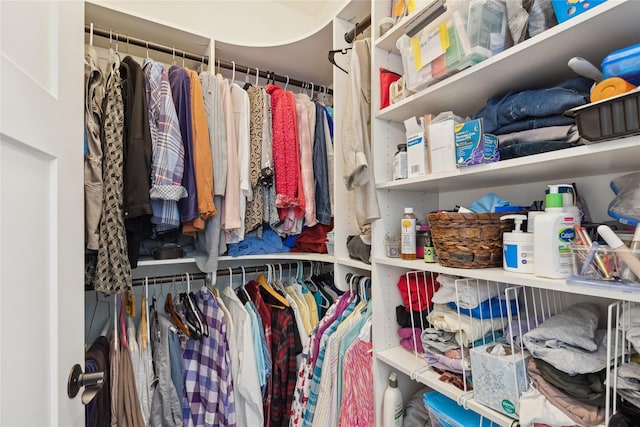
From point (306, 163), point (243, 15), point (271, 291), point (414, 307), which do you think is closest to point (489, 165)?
point (414, 307)

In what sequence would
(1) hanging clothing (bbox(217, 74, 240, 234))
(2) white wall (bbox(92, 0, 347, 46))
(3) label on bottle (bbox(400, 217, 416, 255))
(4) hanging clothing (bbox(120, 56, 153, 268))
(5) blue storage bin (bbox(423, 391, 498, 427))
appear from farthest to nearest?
(2) white wall (bbox(92, 0, 347, 46))
(1) hanging clothing (bbox(217, 74, 240, 234))
(4) hanging clothing (bbox(120, 56, 153, 268))
(3) label on bottle (bbox(400, 217, 416, 255))
(5) blue storage bin (bbox(423, 391, 498, 427))

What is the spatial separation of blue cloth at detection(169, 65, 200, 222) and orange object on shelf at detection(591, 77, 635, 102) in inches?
47.5

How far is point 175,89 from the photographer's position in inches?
50.1

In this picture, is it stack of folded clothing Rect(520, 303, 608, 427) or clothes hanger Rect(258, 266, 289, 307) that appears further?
clothes hanger Rect(258, 266, 289, 307)

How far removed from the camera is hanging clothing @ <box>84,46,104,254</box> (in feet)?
3.32

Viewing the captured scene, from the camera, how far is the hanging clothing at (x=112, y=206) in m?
1.04

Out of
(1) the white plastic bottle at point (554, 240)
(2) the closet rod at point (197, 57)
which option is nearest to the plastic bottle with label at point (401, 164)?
(1) the white plastic bottle at point (554, 240)

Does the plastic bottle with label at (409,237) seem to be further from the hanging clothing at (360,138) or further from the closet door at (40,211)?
the closet door at (40,211)

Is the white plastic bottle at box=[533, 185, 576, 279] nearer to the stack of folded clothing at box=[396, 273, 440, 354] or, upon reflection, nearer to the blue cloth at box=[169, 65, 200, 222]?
Result: the stack of folded clothing at box=[396, 273, 440, 354]

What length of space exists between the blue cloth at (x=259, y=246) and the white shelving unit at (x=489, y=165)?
0.66m

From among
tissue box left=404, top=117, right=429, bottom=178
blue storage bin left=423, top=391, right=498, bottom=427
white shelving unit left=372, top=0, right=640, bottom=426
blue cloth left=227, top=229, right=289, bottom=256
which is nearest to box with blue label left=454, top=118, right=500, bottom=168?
white shelving unit left=372, top=0, right=640, bottom=426

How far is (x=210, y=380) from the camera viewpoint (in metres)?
1.26

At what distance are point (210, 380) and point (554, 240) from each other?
1.29 m

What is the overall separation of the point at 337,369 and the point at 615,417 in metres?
0.77
